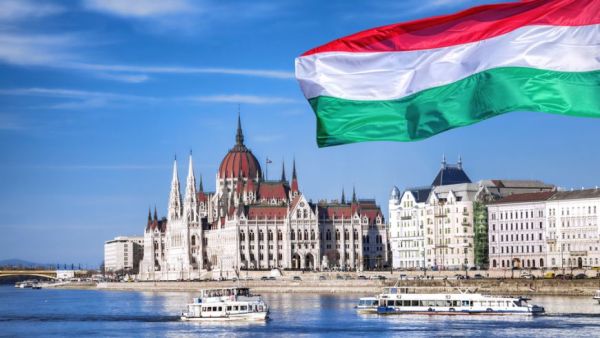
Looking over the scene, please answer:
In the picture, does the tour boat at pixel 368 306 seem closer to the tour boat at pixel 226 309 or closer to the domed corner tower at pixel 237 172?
the tour boat at pixel 226 309

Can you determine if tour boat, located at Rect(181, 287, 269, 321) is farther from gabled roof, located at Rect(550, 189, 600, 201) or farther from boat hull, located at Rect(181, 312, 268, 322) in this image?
gabled roof, located at Rect(550, 189, 600, 201)

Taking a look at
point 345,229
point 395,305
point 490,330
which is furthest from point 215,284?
point 490,330

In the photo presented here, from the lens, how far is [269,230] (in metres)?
165

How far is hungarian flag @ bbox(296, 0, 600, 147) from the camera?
35.6 ft

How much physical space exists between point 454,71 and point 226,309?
226ft

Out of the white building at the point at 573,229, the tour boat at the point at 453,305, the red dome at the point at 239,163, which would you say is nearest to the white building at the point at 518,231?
the white building at the point at 573,229

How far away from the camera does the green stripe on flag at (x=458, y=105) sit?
35.2 ft

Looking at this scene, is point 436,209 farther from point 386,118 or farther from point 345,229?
point 386,118

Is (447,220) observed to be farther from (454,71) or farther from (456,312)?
(454,71)

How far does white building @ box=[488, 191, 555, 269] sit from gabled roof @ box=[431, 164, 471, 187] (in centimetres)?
1480

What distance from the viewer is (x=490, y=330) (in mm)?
62031

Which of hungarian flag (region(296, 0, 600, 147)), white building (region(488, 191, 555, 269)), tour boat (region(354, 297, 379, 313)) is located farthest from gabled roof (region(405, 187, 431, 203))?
hungarian flag (region(296, 0, 600, 147))

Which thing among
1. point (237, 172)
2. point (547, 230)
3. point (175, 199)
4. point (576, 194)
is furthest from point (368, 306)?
point (175, 199)

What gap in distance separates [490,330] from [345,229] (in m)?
106
